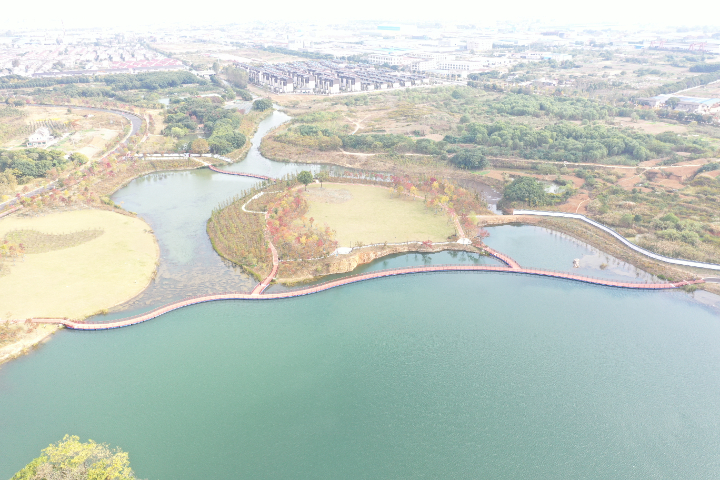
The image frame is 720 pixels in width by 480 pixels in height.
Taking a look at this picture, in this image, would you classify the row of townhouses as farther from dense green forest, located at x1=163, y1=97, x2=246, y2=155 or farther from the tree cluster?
the tree cluster

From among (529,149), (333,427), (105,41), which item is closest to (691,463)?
(333,427)

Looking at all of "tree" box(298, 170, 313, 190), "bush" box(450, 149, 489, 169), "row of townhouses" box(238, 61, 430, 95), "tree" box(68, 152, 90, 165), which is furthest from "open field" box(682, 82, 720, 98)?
"tree" box(68, 152, 90, 165)

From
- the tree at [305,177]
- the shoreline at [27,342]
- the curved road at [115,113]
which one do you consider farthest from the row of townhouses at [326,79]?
the shoreline at [27,342]

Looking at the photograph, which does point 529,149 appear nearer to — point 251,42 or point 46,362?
point 46,362

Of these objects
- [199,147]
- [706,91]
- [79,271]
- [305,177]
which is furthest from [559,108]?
[79,271]

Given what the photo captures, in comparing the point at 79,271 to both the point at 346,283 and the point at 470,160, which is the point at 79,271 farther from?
the point at 470,160

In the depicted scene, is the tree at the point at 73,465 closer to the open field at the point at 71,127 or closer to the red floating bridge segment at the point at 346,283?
the red floating bridge segment at the point at 346,283

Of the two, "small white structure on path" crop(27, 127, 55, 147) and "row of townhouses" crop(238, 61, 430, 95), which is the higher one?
"row of townhouses" crop(238, 61, 430, 95)
